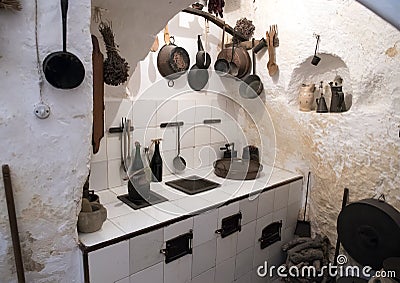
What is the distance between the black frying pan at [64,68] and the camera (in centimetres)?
95

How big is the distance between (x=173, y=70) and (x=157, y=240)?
101 cm

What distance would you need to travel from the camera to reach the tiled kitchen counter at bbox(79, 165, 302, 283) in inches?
47.9

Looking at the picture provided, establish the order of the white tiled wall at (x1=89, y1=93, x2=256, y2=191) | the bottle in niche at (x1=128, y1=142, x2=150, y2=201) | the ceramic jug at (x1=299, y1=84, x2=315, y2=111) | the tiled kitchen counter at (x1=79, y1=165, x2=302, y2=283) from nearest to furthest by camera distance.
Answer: the tiled kitchen counter at (x1=79, y1=165, x2=302, y2=283) → the bottle in niche at (x1=128, y1=142, x2=150, y2=201) → the white tiled wall at (x1=89, y1=93, x2=256, y2=191) → the ceramic jug at (x1=299, y1=84, x2=315, y2=111)

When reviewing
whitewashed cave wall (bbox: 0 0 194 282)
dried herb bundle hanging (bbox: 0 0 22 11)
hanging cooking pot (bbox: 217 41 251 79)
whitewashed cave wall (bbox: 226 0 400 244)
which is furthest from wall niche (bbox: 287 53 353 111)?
dried herb bundle hanging (bbox: 0 0 22 11)

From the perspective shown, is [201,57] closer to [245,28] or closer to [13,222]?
[245,28]

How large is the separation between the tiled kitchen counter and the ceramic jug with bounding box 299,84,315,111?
17.9 inches

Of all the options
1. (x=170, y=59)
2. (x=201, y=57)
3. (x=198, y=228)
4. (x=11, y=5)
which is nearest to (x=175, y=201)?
(x=198, y=228)

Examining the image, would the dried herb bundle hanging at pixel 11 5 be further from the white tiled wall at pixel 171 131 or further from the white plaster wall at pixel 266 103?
the white tiled wall at pixel 171 131

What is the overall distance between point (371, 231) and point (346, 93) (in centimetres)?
83

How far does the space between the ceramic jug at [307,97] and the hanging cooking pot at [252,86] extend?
30cm

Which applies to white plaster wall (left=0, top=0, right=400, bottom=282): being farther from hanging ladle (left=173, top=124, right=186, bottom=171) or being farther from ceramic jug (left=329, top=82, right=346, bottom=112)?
hanging ladle (left=173, top=124, right=186, bottom=171)

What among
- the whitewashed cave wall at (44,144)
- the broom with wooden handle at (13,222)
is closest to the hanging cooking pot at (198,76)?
the whitewashed cave wall at (44,144)

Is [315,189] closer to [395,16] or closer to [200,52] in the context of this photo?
[200,52]

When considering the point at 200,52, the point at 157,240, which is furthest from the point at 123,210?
the point at 200,52
